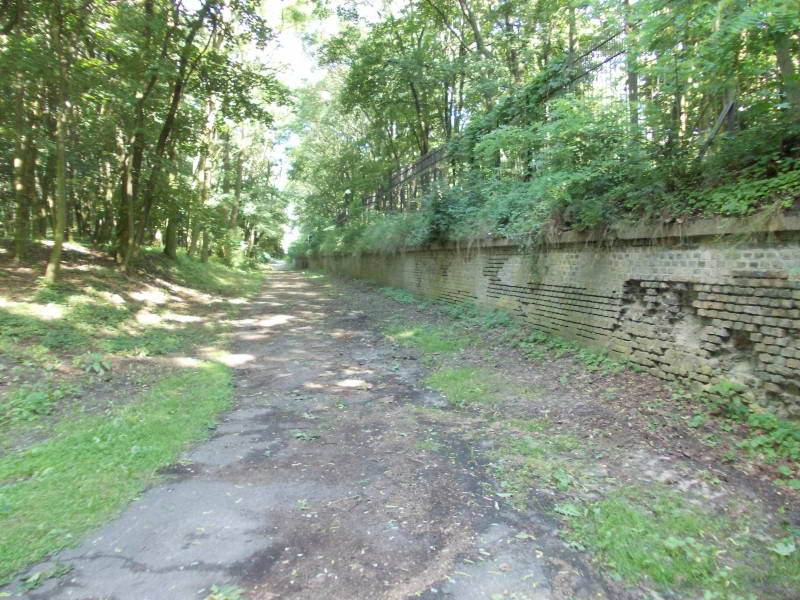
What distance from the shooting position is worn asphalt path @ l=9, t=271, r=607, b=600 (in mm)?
2518

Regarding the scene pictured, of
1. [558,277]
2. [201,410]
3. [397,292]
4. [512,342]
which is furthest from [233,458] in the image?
[397,292]

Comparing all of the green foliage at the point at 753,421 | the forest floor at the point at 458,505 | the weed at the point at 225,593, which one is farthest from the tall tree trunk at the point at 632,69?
the weed at the point at 225,593

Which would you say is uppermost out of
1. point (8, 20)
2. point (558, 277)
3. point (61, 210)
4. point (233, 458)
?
point (8, 20)

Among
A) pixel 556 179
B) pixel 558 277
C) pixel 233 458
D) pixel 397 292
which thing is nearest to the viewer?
pixel 233 458

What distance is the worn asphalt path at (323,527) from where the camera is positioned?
2518 mm

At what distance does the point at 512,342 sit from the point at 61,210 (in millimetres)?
8762

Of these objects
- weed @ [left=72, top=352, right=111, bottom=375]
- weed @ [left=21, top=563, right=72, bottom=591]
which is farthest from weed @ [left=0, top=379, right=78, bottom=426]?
weed @ [left=21, top=563, right=72, bottom=591]

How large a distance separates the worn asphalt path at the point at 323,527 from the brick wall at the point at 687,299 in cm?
266

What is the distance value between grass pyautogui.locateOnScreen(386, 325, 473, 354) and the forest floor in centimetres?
208

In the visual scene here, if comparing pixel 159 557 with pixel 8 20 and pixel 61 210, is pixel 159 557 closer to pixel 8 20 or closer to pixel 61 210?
pixel 61 210

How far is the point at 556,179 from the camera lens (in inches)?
264

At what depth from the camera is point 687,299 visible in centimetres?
506

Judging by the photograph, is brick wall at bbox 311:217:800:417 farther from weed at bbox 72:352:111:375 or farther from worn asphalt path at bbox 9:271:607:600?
weed at bbox 72:352:111:375

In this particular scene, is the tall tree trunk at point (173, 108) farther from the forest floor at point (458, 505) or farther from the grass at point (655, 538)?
the grass at point (655, 538)
